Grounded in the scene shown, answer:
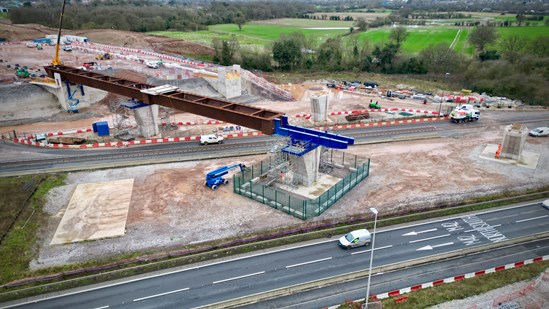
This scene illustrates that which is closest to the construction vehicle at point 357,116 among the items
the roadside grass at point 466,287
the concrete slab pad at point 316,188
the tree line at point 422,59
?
the concrete slab pad at point 316,188

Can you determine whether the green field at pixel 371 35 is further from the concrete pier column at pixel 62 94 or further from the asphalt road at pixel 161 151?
the asphalt road at pixel 161 151

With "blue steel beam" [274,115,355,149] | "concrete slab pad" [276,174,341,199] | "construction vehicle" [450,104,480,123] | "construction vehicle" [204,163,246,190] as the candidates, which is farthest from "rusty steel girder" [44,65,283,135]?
"construction vehicle" [450,104,480,123]

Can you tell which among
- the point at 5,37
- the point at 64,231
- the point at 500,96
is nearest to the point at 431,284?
the point at 64,231

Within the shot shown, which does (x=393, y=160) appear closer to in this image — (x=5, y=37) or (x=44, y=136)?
(x=44, y=136)

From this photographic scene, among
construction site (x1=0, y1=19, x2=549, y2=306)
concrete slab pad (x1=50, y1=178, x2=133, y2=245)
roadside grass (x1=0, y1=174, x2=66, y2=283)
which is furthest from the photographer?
construction site (x1=0, y1=19, x2=549, y2=306)

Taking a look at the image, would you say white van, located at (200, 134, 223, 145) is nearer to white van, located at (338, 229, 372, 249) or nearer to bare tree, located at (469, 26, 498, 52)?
white van, located at (338, 229, 372, 249)
